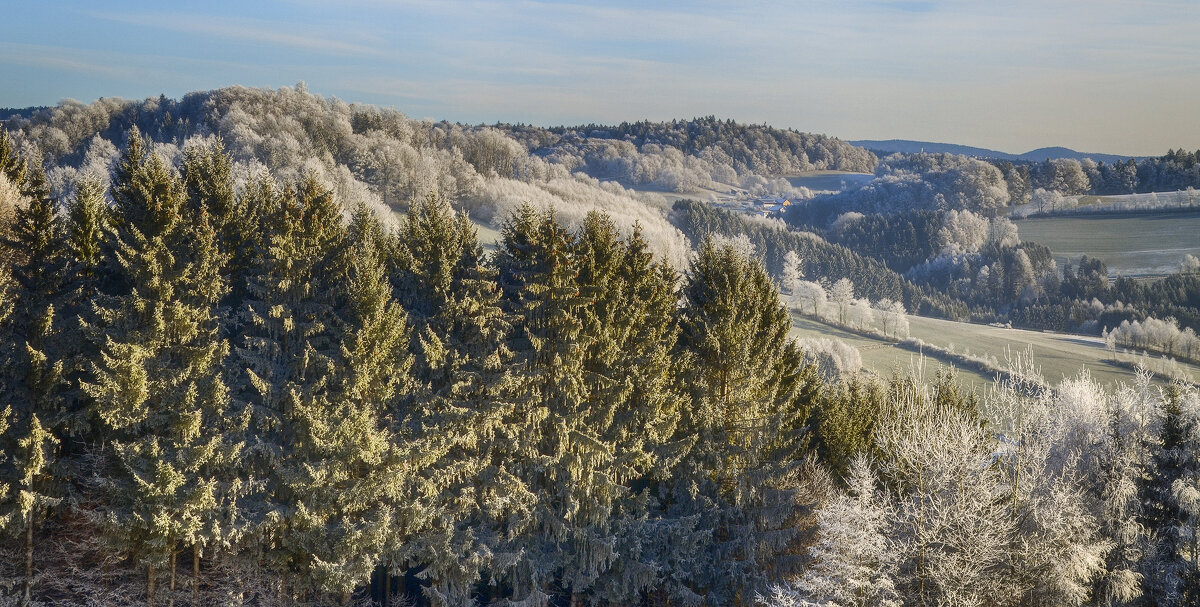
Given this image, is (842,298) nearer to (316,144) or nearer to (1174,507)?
(316,144)

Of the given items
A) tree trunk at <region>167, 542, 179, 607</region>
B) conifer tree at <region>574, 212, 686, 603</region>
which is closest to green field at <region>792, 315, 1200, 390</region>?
conifer tree at <region>574, 212, 686, 603</region>

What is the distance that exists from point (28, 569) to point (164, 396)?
733 cm

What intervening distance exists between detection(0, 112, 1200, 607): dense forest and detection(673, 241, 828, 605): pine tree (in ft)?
0.43

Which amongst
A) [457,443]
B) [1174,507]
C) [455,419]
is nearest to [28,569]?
[457,443]

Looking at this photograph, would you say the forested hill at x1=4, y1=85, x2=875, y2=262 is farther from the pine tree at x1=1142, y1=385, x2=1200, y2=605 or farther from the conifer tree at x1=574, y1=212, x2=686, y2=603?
the pine tree at x1=1142, y1=385, x2=1200, y2=605

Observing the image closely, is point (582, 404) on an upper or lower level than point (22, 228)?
lower

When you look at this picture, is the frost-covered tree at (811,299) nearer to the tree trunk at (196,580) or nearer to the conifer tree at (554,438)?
the conifer tree at (554,438)

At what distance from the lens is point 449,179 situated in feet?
406

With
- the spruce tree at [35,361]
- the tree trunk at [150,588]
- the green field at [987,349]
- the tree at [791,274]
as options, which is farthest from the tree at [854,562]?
the tree at [791,274]

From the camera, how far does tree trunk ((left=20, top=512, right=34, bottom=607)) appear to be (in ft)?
97.1

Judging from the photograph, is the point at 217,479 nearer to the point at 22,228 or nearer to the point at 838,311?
the point at 22,228

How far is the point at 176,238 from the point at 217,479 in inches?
353

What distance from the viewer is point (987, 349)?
128625 millimetres

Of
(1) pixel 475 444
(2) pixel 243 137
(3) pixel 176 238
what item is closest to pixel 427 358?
(1) pixel 475 444
